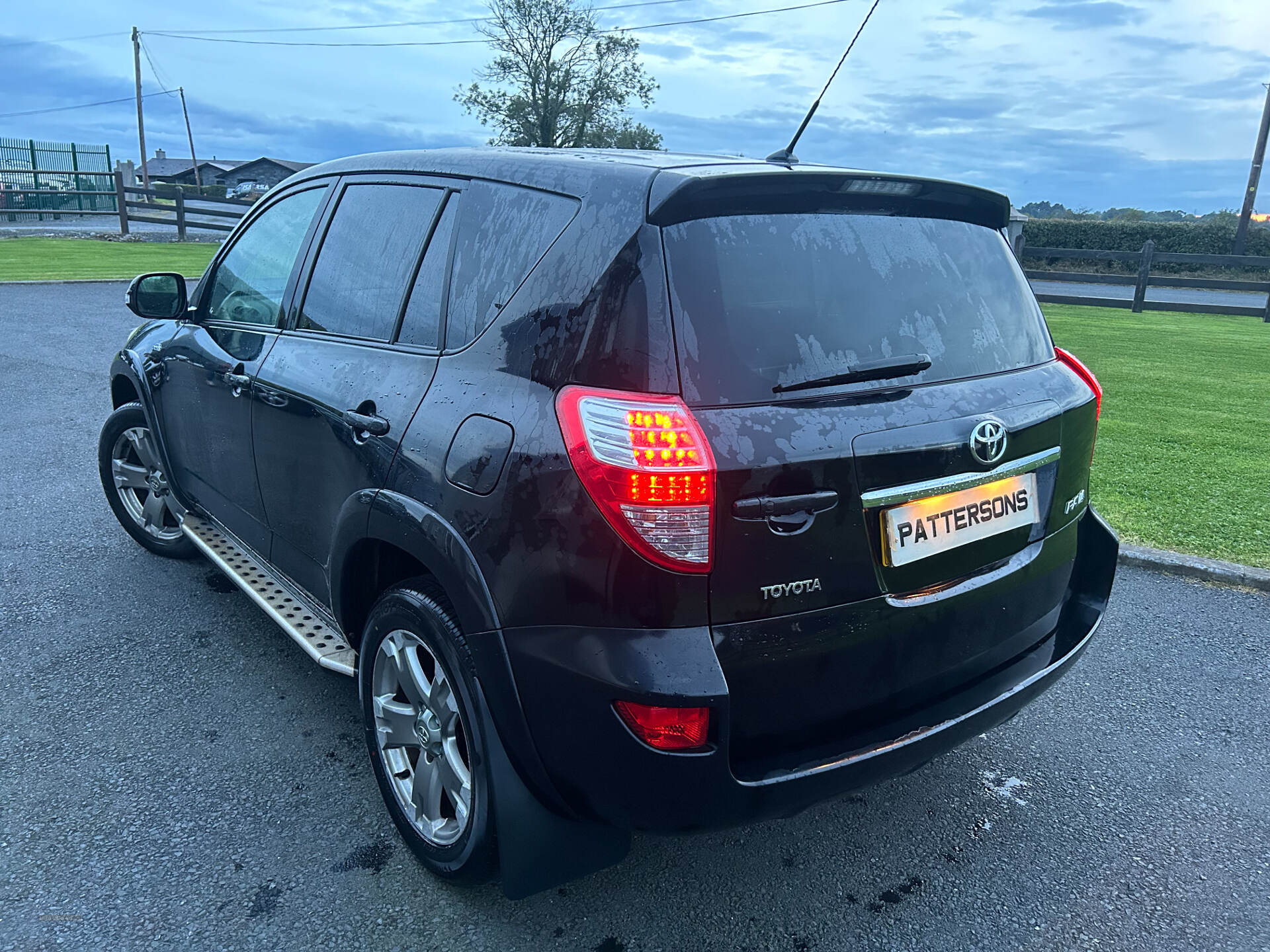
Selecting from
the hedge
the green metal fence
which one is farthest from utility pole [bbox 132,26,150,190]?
the hedge

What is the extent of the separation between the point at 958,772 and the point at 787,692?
4.38ft

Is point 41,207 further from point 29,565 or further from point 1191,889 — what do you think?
point 1191,889

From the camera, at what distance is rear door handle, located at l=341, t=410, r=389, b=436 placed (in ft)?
7.72

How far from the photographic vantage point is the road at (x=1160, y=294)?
20859 mm

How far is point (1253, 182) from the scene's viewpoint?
28453mm

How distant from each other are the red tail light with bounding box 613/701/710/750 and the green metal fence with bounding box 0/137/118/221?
34.0 metres

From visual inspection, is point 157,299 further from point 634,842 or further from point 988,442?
point 988,442

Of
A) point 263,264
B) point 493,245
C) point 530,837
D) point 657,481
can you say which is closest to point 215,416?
point 263,264

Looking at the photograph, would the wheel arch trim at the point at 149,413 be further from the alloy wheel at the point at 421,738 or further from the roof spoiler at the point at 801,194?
the roof spoiler at the point at 801,194

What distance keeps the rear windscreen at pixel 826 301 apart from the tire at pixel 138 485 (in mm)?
3242

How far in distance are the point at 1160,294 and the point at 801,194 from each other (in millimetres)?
26292

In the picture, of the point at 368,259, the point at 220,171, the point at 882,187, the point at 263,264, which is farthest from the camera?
the point at 220,171

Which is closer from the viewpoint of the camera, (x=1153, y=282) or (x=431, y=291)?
(x=431, y=291)

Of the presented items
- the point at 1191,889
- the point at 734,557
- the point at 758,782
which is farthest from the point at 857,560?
the point at 1191,889
